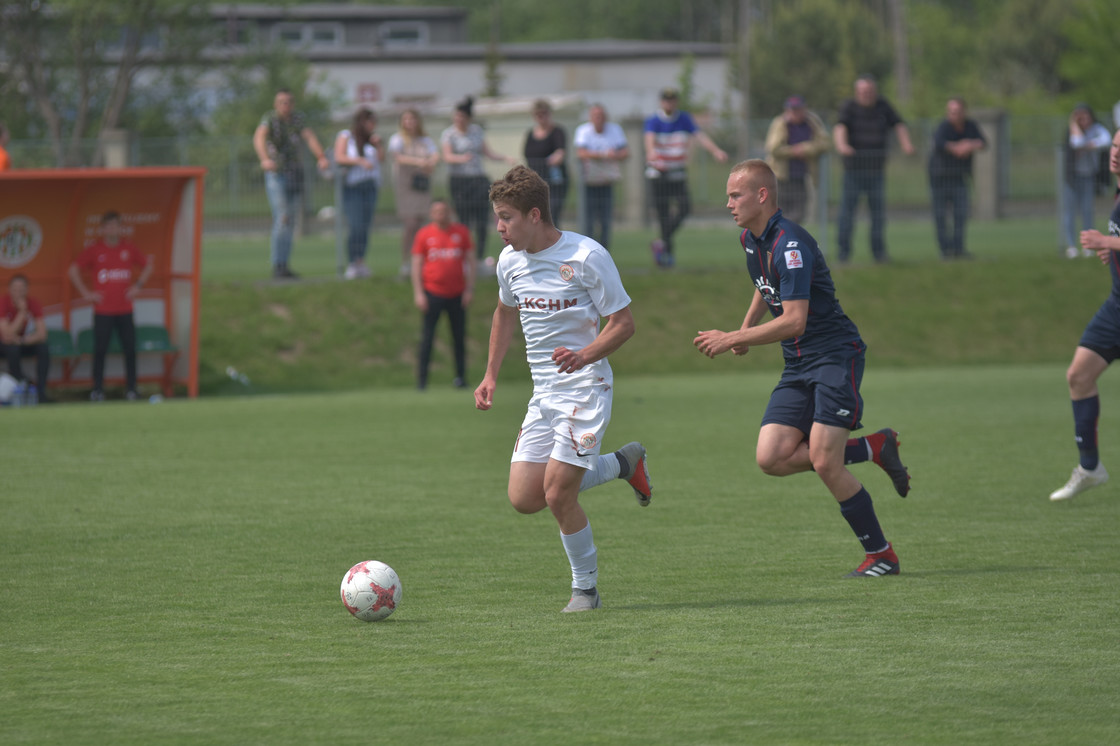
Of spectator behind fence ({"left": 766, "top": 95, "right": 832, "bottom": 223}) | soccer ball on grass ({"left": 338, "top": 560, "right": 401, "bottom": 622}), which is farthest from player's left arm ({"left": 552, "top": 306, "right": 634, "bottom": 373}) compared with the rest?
spectator behind fence ({"left": 766, "top": 95, "right": 832, "bottom": 223})

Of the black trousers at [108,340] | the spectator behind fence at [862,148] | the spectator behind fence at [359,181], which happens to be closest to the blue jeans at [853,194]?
the spectator behind fence at [862,148]

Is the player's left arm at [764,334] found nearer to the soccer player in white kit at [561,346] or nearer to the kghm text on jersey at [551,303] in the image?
the soccer player in white kit at [561,346]

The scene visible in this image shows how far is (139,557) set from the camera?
24.0ft

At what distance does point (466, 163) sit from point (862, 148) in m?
5.48

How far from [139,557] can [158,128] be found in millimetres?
39210

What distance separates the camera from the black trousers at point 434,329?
1560cm

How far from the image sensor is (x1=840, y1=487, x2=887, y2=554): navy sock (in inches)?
262

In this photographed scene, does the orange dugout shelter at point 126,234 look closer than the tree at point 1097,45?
Yes

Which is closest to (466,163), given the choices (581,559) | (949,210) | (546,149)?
(546,149)

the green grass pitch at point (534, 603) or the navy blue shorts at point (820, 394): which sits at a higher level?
the navy blue shorts at point (820, 394)

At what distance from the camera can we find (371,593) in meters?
5.84

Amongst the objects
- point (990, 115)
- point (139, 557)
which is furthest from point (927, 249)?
point (139, 557)

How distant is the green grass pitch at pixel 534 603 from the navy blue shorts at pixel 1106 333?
3.09ft

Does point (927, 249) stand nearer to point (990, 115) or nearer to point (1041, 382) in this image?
point (1041, 382)
